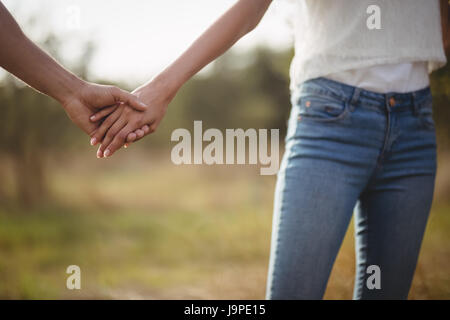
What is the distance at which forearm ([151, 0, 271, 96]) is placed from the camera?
4.31ft

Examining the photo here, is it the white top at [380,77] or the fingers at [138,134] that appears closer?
the white top at [380,77]

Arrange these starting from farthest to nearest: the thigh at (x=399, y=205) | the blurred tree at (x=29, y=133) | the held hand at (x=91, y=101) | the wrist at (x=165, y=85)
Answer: the blurred tree at (x=29, y=133) < the held hand at (x=91, y=101) < the wrist at (x=165, y=85) < the thigh at (x=399, y=205)

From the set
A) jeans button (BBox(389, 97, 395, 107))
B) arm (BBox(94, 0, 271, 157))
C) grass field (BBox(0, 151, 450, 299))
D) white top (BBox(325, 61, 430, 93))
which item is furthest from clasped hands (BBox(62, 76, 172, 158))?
grass field (BBox(0, 151, 450, 299))

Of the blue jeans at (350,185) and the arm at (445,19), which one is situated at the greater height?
the arm at (445,19)

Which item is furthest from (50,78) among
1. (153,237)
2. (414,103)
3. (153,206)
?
(153,206)

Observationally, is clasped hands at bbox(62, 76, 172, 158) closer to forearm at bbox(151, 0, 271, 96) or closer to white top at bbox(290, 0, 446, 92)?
forearm at bbox(151, 0, 271, 96)

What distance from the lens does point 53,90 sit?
4.90 ft

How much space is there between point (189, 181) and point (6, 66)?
31.4 ft

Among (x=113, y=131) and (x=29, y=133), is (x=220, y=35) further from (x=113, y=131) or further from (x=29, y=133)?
(x=29, y=133)

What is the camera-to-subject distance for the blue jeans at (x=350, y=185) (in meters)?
1.15

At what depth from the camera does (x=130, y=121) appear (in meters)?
1.55

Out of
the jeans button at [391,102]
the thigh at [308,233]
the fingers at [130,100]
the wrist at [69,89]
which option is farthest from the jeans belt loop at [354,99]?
the wrist at [69,89]

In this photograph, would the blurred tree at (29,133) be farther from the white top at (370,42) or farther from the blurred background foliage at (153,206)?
the white top at (370,42)

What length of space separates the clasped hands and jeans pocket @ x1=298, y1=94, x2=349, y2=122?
58cm
